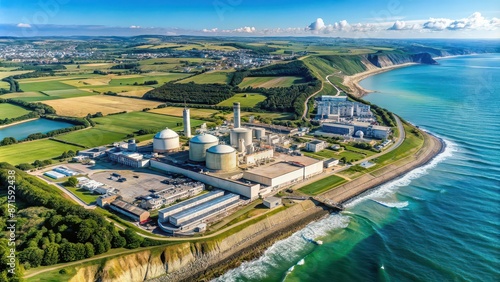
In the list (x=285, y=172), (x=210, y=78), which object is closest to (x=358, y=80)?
(x=210, y=78)

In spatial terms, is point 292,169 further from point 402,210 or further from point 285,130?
point 285,130

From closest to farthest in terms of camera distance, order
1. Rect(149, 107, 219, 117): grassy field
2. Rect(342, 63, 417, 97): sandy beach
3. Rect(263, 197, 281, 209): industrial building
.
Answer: Rect(263, 197, 281, 209): industrial building → Rect(149, 107, 219, 117): grassy field → Rect(342, 63, 417, 97): sandy beach

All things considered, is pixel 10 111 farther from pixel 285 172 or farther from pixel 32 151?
→ pixel 285 172

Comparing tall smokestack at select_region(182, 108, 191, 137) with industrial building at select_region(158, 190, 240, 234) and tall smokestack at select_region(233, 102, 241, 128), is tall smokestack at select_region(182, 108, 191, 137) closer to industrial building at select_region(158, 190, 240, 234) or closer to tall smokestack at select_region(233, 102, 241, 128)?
tall smokestack at select_region(233, 102, 241, 128)

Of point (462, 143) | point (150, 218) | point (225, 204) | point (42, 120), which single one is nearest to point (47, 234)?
point (150, 218)

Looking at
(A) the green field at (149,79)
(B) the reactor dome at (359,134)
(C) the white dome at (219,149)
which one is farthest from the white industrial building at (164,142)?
(A) the green field at (149,79)

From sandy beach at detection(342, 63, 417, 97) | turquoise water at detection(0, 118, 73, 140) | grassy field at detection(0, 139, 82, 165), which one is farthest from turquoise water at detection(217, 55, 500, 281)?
sandy beach at detection(342, 63, 417, 97)
